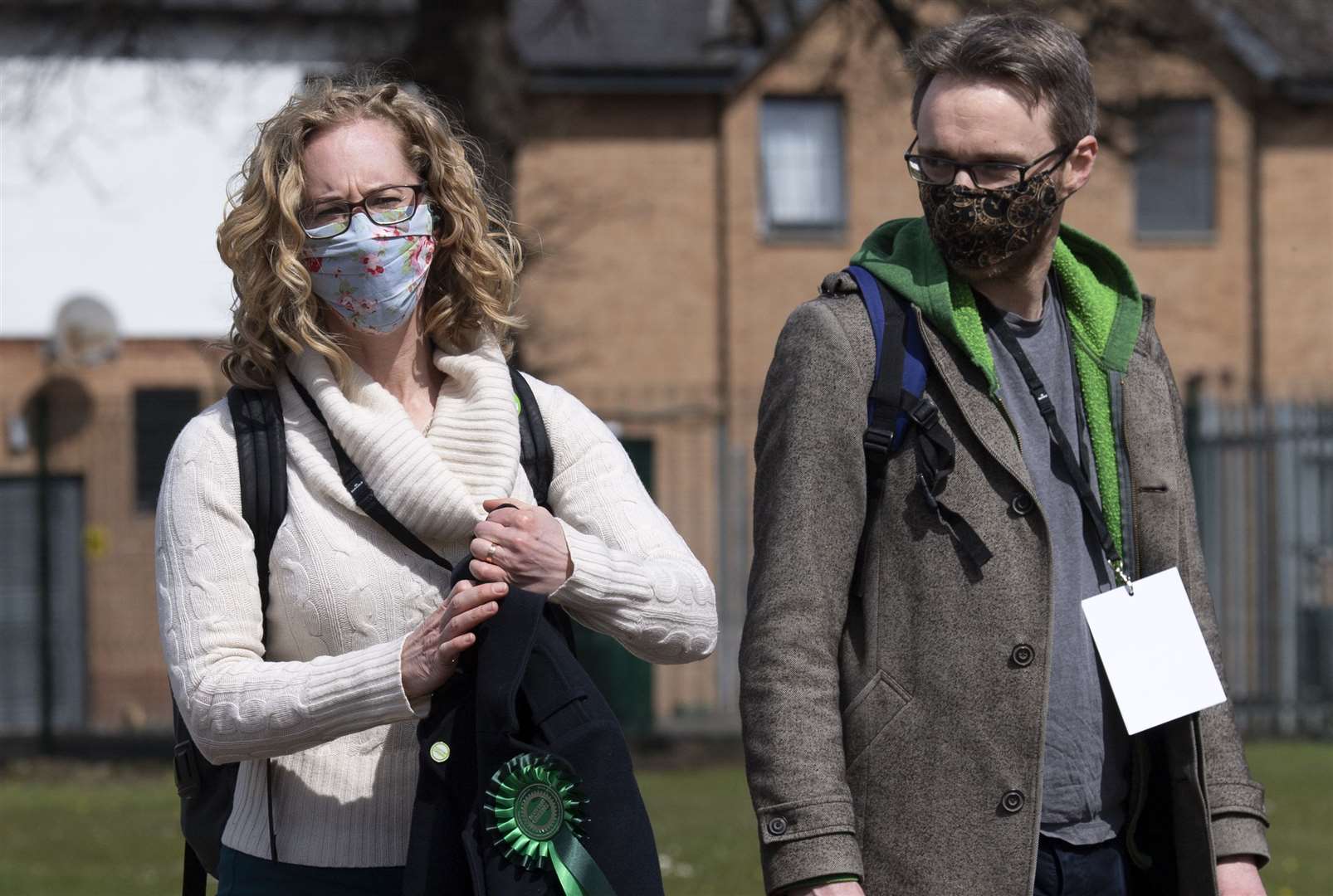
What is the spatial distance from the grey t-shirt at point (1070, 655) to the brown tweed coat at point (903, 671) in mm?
34

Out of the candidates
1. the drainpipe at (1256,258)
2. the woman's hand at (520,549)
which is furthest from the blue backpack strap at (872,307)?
the drainpipe at (1256,258)

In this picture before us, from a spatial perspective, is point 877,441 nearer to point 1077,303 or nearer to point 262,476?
point 1077,303

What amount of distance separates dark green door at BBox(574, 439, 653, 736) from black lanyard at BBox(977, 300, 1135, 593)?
34.1 feet

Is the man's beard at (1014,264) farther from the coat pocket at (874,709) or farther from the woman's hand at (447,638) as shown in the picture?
the woman's hand at (447,638)

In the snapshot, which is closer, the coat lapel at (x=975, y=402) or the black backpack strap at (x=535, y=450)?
the coat lapel at (x=975, y=402)

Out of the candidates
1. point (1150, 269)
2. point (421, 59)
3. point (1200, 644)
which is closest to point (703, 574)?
point (1200, 644)

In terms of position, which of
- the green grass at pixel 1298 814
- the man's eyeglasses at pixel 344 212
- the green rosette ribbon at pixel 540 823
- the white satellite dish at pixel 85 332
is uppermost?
the white satellite dish at pixel 85 332

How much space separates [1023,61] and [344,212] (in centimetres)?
108

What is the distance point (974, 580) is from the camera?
2859mm

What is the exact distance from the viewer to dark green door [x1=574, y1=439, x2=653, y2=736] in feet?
44.2

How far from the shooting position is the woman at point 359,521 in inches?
107

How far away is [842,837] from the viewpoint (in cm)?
276

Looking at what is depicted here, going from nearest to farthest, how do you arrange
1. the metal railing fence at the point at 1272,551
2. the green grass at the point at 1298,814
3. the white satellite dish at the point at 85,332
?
the green grass at the point at 1298,814 < the metal railing fence at the point at 1272,551 < the white satellite dish at the point at 85,332

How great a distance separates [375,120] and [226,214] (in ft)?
0.93
